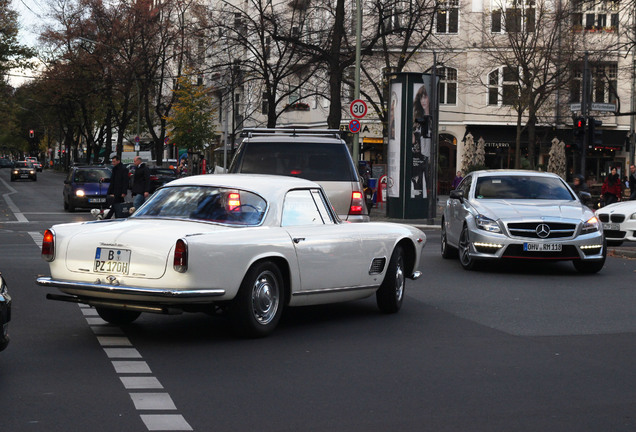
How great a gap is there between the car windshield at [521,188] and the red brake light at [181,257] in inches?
361

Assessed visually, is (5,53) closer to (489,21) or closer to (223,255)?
(489,21)

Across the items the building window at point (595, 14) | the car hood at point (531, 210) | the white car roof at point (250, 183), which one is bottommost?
the car hood at point (531, 210)

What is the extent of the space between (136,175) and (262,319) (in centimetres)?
1657

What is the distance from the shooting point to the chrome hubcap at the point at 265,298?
902 centimetres

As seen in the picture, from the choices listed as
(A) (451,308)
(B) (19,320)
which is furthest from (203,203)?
(A) (451,308)

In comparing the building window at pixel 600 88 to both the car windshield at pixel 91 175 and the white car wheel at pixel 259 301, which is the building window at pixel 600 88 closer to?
the car windshield at pixel 91 175

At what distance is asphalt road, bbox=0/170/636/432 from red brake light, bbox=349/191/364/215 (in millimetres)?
3893

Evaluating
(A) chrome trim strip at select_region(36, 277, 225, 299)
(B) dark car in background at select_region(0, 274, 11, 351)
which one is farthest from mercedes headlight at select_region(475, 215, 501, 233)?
(B) dark car in background at select_region(0, 274, 11, 351)

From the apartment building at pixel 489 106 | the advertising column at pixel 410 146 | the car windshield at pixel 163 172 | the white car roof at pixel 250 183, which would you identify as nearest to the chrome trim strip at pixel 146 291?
the white car roof at pixel 250 183

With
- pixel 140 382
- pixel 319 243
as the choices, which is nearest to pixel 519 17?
pixel 319 243

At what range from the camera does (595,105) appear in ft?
91.1

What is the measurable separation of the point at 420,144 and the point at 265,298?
2146cm

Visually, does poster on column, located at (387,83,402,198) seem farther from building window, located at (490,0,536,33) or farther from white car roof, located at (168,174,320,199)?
white car roof, located at (168,174,320,199)

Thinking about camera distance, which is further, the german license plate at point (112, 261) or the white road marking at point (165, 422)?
the german license plate at point (112, 261)
